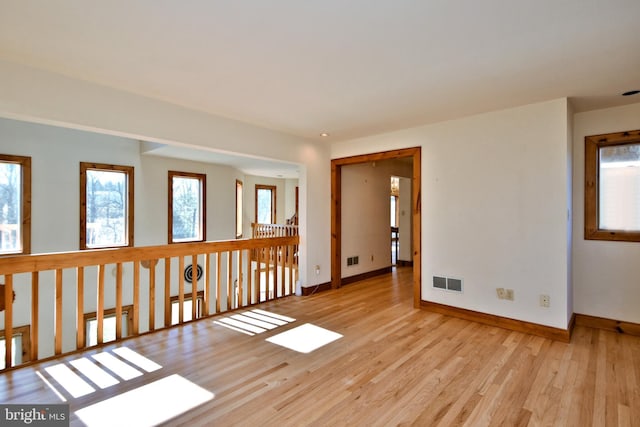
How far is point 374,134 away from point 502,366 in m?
3.15

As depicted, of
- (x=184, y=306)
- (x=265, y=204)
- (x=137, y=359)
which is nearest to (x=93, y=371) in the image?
(x=137, y=359)

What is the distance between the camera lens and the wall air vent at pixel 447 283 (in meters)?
3.75

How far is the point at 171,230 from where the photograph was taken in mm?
6406

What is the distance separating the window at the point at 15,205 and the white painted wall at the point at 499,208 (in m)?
5.57

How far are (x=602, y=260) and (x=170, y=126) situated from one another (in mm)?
4742

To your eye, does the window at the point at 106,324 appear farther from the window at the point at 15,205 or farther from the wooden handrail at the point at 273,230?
the wooden handrail at the point at 273,230

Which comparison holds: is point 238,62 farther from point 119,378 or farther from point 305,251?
point 305,251

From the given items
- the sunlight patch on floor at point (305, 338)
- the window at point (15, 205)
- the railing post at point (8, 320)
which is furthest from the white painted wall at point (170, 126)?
the window at point (15, 205)

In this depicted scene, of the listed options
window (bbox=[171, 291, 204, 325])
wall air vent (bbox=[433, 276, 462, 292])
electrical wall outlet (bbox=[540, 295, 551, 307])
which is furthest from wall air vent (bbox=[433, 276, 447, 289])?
window (bbox=[171, 291, 204, 325])

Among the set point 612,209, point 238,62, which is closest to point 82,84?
point 238,62

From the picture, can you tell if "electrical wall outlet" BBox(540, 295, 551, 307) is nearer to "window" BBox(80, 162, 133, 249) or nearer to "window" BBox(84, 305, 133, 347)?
"window" BBox(84, 305, 133, 347)

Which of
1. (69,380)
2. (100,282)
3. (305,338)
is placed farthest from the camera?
(305,338)

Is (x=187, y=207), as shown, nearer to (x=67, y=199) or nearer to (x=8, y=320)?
(x=67, y=199)

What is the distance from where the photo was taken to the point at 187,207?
6785 millimetres
